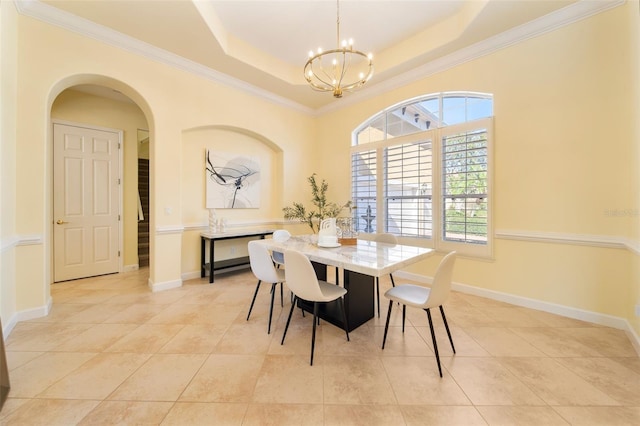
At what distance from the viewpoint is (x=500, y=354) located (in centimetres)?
205

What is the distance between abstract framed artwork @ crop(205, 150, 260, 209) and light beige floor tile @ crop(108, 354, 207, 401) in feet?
8.98

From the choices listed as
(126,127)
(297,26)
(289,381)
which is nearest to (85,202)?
(126,127)

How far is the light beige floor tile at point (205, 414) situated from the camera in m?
1.41

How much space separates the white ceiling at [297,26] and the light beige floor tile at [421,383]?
12.0ft

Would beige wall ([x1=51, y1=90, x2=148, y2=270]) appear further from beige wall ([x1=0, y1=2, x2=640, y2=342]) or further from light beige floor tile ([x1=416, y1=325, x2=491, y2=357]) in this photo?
light beige floor tile ([x1=416, y1=325, x2=491, y2=357])

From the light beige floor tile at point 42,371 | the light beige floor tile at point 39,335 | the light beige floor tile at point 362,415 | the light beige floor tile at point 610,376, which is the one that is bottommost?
the light beige floor tile at point 362,415

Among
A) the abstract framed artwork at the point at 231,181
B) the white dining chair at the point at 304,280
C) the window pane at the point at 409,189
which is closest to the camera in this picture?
the white dining chair at the point at 304,280

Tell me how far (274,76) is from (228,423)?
4.42 meters

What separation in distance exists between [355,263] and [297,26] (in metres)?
3.32

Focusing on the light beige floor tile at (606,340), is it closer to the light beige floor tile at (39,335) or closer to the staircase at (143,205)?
the light beige floor tile at (39,335)

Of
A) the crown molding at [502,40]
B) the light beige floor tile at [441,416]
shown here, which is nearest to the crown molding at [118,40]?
the crown molding at [502,40]

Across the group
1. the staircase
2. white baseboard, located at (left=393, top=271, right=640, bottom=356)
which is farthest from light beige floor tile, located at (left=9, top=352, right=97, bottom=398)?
white baseboard, located at (left=393, top=271, right=640, bottom=356)

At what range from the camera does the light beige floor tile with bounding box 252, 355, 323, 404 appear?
1594 mm

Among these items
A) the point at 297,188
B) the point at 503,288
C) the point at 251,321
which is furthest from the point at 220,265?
the point at 503,288
